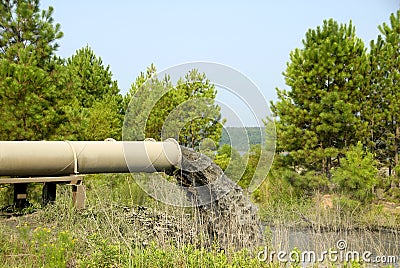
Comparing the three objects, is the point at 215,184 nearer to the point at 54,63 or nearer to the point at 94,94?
the point at 54,63

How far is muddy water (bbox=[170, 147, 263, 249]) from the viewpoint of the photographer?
19.2ft

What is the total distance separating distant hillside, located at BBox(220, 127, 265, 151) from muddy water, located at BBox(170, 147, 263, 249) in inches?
16.6

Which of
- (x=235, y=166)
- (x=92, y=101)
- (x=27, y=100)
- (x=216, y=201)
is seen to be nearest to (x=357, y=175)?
(x=235, y=166)

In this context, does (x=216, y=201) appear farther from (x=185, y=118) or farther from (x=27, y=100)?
(x=27, y=100)

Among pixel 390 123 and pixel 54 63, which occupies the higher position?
pixel 54 63

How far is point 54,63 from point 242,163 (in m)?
4.04

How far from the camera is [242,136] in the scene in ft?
19.1

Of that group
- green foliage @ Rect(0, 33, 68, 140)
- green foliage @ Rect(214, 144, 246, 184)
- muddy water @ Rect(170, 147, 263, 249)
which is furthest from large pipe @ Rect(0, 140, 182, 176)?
green foliage @ Rect(0, 33, 68, 140)

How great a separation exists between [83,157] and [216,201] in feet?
5.88

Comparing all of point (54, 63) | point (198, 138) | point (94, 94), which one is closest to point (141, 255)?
point (198, 138)

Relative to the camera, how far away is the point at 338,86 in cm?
1009

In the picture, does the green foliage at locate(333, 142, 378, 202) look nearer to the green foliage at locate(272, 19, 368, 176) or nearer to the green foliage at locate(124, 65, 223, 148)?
the green foliage at locate(272, 19, 368, 176)

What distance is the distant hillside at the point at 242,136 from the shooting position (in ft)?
18.9

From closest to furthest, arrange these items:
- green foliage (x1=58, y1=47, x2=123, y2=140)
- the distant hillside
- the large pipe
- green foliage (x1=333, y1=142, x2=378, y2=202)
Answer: the large pipe → the distant hillside → green foliage (x1=58, y1=47, x2=123, y2=140) → green foliage (x1=333, y1=142, x2=378, y2=202)
